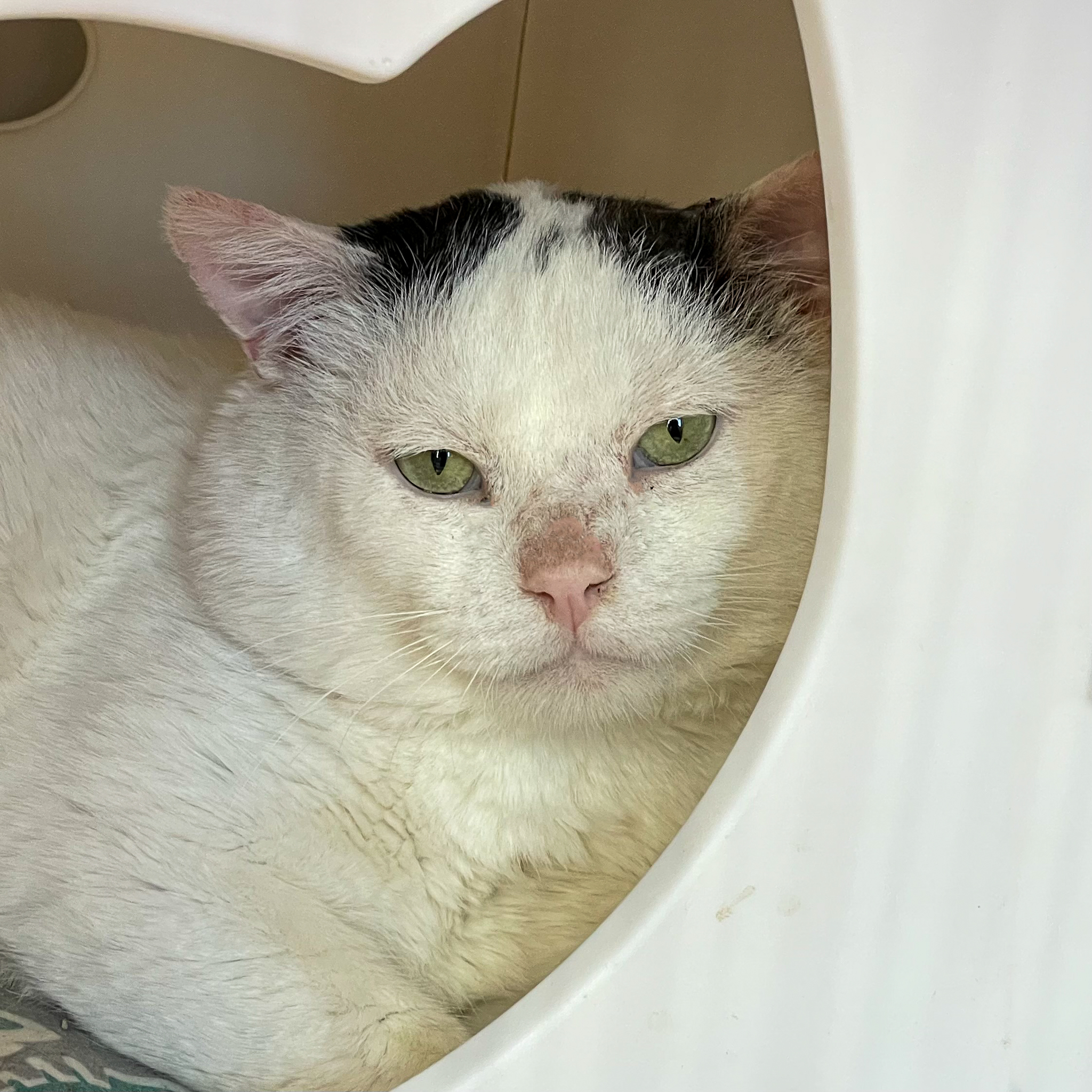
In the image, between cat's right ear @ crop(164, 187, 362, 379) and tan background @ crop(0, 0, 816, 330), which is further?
tan background @ crop(0, 0, 816, 330)

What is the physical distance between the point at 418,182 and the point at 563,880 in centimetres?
144

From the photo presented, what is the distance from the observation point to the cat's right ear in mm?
1225

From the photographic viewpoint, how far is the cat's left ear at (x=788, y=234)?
118 cm

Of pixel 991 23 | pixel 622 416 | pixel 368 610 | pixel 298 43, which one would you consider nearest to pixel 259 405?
pixel 368 610

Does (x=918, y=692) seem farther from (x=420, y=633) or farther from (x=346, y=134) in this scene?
(x=346, y=134)

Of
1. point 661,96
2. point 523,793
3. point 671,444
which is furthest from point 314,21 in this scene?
point 661,96

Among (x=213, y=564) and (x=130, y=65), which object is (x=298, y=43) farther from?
(x=130, y=65)

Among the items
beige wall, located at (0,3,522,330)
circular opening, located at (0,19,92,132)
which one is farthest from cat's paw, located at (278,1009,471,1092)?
circular opening, located at (0,19,92,132)

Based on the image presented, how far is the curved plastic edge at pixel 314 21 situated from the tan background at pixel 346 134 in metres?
1.03

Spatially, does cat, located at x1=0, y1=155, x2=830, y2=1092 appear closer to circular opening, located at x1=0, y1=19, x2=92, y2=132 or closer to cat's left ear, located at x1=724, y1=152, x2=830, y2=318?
cat's left ear, located at x1=724, y1=152, x2=830, y2=318

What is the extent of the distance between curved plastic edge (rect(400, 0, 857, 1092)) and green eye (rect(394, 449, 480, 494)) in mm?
376

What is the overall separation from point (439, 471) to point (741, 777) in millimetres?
448

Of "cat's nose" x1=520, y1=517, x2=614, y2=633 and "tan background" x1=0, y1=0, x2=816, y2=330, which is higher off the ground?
"tan background" x1=0, y1=0, x2=816, y2=330

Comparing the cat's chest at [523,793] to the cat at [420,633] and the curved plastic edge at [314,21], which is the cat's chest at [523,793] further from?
the curved plastic edge at [314,21]
